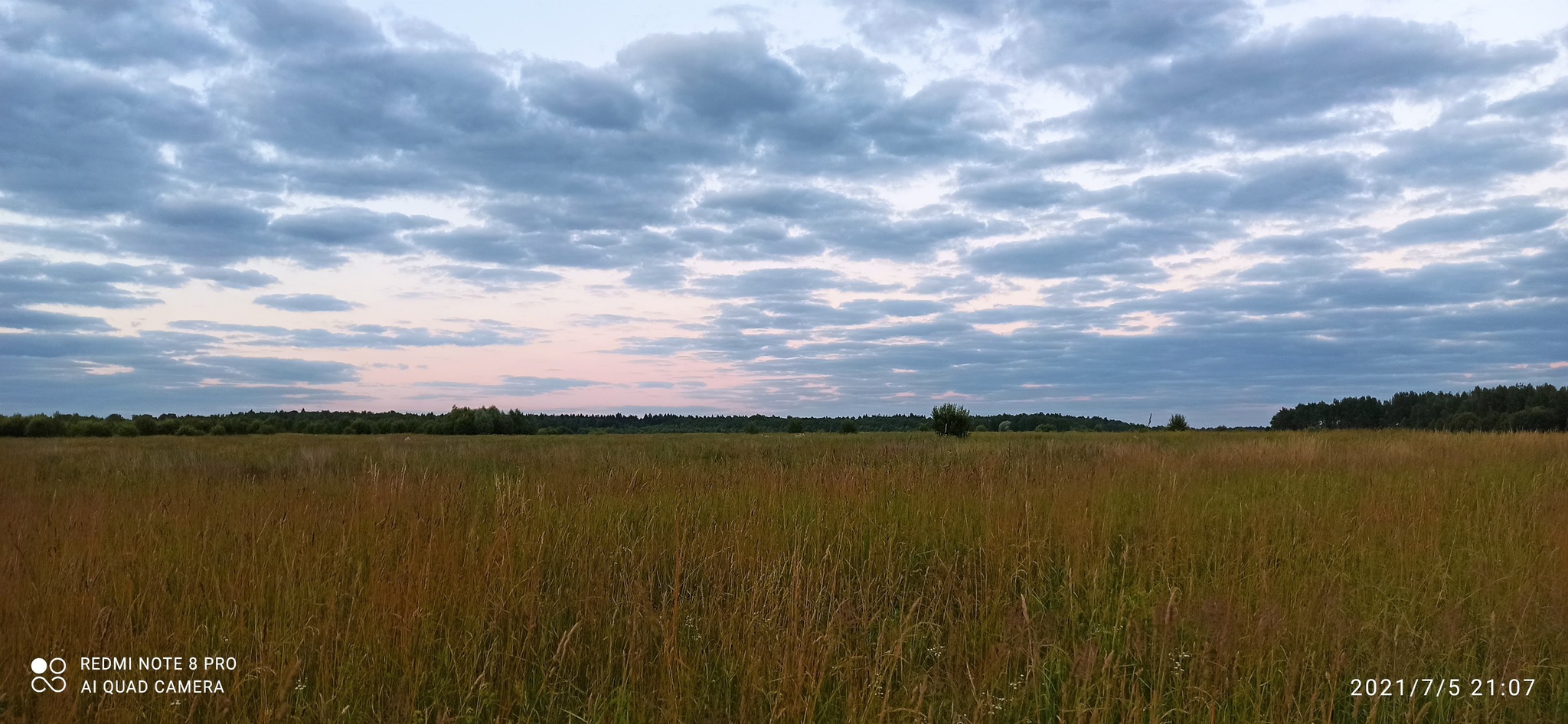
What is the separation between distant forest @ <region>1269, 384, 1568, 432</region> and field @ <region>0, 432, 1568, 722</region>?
53.2 m

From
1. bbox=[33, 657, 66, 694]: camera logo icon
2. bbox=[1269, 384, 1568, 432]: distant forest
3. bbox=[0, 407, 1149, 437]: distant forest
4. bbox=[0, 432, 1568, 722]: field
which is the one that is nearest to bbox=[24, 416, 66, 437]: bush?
bbox=[0, 407, 1149, 437]: distant forest

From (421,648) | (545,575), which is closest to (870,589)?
(545,575)

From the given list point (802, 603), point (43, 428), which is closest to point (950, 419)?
point (802, 603)

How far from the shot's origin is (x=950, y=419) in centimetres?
3306

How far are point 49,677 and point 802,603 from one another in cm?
406

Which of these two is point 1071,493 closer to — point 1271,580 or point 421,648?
point 1271,580

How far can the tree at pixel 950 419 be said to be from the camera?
32906 mm

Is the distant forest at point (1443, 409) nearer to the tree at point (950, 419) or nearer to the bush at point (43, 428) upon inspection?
the tree at point (950, 419)

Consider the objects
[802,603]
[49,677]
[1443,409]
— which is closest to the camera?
[49,677]

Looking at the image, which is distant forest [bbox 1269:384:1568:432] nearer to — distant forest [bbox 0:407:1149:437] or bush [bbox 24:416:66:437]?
distant forest [bbox 0:407:1149:437]

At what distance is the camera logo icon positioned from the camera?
3.77 meters

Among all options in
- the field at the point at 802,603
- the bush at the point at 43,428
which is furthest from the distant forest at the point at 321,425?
the field at the point at 802,603

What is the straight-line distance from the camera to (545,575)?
226 inches

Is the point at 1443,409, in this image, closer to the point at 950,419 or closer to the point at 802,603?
the point at 950,419
